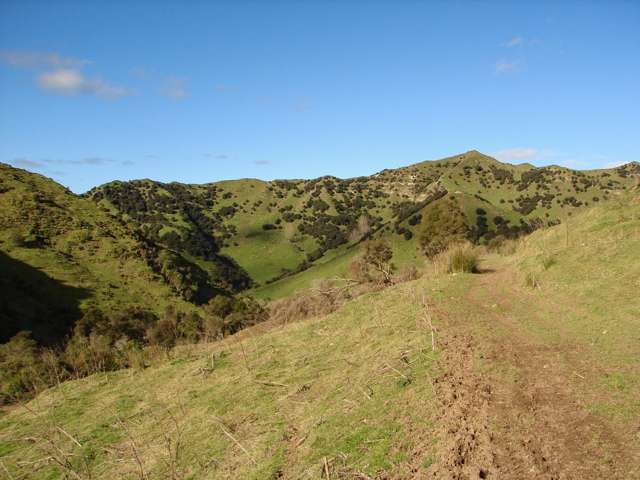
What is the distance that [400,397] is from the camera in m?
6.84

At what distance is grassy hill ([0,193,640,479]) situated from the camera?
5207mm

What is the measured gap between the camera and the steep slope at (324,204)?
98562mm

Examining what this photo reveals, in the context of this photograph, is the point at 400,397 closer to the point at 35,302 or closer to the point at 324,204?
the point at 35,302

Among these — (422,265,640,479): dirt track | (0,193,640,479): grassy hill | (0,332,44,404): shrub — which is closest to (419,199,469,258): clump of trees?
(0,193,640,479): grassy hill

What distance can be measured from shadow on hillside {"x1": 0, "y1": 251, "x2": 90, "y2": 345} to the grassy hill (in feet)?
65.2

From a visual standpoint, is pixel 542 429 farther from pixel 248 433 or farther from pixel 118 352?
pixel 118 352

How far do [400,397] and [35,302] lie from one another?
3427cm

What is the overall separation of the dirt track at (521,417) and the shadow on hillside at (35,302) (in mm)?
29641

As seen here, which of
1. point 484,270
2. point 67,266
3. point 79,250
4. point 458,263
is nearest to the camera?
point 458,263

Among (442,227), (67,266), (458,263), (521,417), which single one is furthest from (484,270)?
(67,266)

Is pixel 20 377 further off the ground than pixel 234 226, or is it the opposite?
pixel 234 226

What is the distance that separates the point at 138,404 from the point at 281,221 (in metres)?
123

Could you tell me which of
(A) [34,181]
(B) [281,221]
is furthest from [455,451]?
(B) [281,221]

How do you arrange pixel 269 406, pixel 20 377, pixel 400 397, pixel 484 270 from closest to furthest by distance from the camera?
1. pixel 400 397
2. pixel 269 406
3. pixel 20 377
4. pixel 484 270
